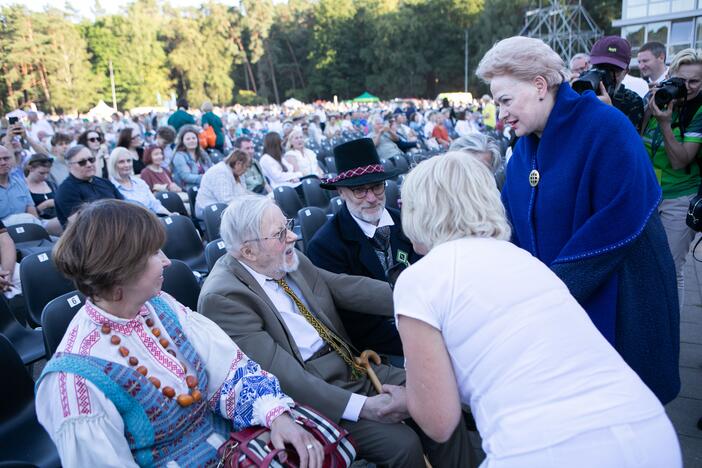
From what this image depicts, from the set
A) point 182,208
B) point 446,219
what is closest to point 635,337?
point 446,219

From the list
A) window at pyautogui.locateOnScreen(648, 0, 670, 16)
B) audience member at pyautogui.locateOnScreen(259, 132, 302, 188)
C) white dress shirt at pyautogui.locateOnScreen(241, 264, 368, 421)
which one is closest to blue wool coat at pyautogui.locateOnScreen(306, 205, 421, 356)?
white dress shirt at pyautogui.locateOnScreen(241, 264, 368, 421)

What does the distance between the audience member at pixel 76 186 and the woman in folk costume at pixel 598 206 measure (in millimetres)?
4326

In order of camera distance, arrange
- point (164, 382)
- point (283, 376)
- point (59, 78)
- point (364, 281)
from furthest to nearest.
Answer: point (59, 78) < point (364, 281) < point (283, 376) < point (164, 382)

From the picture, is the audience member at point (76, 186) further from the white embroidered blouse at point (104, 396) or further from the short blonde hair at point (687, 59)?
the short blonde hair at point (687, 59)

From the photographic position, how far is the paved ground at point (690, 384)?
252 centimetres

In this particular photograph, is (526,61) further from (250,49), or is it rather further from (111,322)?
(250,49)

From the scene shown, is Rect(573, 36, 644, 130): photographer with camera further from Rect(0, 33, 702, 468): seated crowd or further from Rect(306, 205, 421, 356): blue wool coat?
Rect(306, 205, 421, 356): blue wool coat

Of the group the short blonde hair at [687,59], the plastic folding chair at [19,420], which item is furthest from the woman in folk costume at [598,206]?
the plastic folding chair at [19,420]

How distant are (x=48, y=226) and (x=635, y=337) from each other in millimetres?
5402

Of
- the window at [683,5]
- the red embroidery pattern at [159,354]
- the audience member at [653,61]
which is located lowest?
the red embroidery pattern at [159,354]

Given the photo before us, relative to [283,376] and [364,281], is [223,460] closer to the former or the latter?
[283,376]

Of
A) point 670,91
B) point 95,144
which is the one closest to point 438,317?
point 670,91

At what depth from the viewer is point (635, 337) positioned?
1.73 metres

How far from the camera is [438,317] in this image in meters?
1.23
